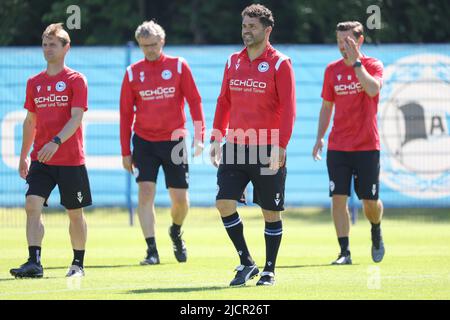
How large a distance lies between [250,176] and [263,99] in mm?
698

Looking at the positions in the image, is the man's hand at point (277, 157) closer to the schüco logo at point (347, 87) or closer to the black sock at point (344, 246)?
the schüco logo at point (347, 87)

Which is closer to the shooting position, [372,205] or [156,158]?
[372,205]

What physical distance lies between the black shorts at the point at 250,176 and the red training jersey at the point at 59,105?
1699 mm

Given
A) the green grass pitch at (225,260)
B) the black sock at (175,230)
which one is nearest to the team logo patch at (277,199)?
the green grass pitch at (225,260)

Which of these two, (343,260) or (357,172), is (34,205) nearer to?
(343,260)

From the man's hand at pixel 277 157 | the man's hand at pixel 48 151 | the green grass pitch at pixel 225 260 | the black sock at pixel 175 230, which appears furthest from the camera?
the black sock at pixel 175 230

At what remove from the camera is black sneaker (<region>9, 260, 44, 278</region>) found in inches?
424

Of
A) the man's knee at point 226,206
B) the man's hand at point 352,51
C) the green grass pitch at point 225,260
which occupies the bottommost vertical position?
the green grass pitch at point 225,260

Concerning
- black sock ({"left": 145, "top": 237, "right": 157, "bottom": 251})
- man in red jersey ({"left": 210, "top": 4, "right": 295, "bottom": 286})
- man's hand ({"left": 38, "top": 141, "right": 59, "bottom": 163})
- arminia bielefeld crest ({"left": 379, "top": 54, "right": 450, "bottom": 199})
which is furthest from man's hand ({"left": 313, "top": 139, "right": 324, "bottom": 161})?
arminia bielefeld crest ({"left": 379, "top": 54, "right": 450, "bottom": 199})

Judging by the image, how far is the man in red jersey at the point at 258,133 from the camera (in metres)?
9.98

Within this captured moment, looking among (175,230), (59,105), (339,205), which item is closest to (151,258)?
(175,230)

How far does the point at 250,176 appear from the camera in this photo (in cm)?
1016
